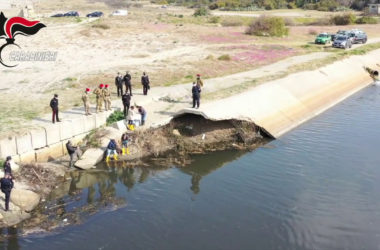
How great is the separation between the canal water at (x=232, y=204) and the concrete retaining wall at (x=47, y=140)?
7.06 feet

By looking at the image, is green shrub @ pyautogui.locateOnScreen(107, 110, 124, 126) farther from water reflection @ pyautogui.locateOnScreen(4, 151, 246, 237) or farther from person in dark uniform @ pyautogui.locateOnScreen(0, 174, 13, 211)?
person in dark uniform @ pyautogui.locateOnScreen(0, 174, 13, 211)

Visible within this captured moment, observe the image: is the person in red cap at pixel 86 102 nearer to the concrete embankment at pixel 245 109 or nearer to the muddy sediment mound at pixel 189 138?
Answer: the concrete embankment at pixel 245 109

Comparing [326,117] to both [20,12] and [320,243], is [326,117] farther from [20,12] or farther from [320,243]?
[20,12]

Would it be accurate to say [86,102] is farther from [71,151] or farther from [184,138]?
[184,138]

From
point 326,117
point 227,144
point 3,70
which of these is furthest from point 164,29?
point 227,144

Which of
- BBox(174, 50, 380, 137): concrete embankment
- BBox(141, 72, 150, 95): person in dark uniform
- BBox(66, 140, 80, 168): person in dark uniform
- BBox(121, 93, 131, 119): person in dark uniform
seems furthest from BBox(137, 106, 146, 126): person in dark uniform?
BBox(141, 72, 150, 95): person in dark uniform

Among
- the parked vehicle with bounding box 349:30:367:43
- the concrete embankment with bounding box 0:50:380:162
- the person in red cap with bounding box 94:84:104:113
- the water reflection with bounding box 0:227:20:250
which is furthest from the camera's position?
the parked vehicle with bounding box 349:30:367:43

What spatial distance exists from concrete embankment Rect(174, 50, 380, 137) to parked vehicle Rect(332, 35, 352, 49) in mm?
11056

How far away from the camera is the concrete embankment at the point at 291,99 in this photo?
26250 mm

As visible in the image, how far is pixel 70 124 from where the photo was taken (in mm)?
22328

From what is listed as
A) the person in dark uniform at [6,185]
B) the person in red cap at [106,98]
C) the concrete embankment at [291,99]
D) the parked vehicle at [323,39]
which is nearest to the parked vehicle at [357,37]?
the parked vehicle at [323,39]

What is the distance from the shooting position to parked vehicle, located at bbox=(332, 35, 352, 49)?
58.0m

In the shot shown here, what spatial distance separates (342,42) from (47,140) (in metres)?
46.8

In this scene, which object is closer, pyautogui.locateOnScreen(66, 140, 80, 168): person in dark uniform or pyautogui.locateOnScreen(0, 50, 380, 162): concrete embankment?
pyautogui.locateOnScreen(66, 140, 80, 168): person in dark uniform
